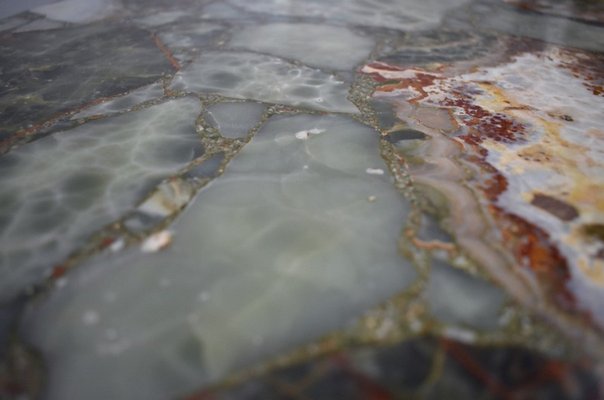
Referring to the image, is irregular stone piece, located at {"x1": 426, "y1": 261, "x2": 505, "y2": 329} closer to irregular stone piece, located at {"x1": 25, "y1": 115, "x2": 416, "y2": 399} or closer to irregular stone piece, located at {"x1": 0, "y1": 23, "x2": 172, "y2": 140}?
irregular stone piece, located at {"x1": 25, "y1": 115, "x2": 416, "y2": 399}

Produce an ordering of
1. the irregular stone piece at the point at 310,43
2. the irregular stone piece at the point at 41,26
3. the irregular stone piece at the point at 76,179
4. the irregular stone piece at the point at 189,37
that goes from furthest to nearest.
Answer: the irregular stone piece at the point at 41,26, the irregular stone piece at the point at 189,37, the irregular stone piece at the point at 310,43, the irregular stone piece at the point at 76,179

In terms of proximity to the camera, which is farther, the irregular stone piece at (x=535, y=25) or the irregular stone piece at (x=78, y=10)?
the irregular stone piece at (x=78, y=10)

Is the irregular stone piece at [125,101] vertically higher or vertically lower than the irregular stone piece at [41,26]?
lower

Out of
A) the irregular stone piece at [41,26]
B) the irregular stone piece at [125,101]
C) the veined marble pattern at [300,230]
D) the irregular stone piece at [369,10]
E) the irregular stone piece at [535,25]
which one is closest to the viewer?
the veined marble pattern at [300,230]

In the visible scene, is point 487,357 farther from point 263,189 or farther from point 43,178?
point 43,178

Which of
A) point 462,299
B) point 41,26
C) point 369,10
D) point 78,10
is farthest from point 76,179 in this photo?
point 369,10

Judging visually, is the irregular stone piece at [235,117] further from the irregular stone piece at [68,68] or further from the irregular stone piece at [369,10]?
the irregular stone piece at [369,10]

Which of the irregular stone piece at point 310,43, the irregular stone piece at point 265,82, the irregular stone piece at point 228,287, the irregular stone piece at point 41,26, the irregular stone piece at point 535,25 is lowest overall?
the irregular stone piece at point 228,287

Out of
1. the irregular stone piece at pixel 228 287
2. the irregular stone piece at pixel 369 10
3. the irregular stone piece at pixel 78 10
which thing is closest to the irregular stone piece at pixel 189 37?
the irregular stone piece at pixel 369 10
